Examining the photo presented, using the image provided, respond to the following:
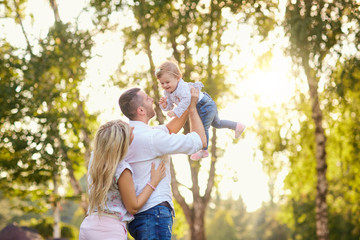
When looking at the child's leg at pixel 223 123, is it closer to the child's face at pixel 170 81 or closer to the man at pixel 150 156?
the child's face at pixel 170 81

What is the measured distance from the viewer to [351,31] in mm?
10094

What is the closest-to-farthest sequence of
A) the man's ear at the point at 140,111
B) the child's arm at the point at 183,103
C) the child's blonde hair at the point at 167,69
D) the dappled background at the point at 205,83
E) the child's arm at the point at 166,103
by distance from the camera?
the man's ear at the point at 140,111 < the child's arm at the point at 183,103 < the child's blonde hair at the point at 167,69 < the child's arm at the point at 166,103 < the dappled background at the point at 205,83

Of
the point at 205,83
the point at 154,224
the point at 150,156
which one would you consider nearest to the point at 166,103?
the point at 150,156

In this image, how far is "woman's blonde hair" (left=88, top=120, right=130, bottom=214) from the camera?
3332 mm

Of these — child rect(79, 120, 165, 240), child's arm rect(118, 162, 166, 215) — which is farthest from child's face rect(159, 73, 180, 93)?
child's arm rect(118, 162, 166, 215)

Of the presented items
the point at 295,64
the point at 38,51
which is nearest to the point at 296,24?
the point at 295,64

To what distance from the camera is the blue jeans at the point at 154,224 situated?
11.0 ft

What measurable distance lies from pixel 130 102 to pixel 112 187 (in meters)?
0.66

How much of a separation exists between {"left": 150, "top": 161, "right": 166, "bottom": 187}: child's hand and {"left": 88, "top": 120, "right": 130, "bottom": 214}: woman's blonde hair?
0.85 ft

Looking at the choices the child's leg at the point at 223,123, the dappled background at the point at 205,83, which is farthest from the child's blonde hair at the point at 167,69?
the dappled background at the point at 205,83

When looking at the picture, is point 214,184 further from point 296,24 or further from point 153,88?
point 296,24

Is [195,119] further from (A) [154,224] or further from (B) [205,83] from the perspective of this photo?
(B) [205,83]

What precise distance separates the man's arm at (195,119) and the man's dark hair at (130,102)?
1.54 ft

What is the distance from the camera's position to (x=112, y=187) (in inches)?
136
